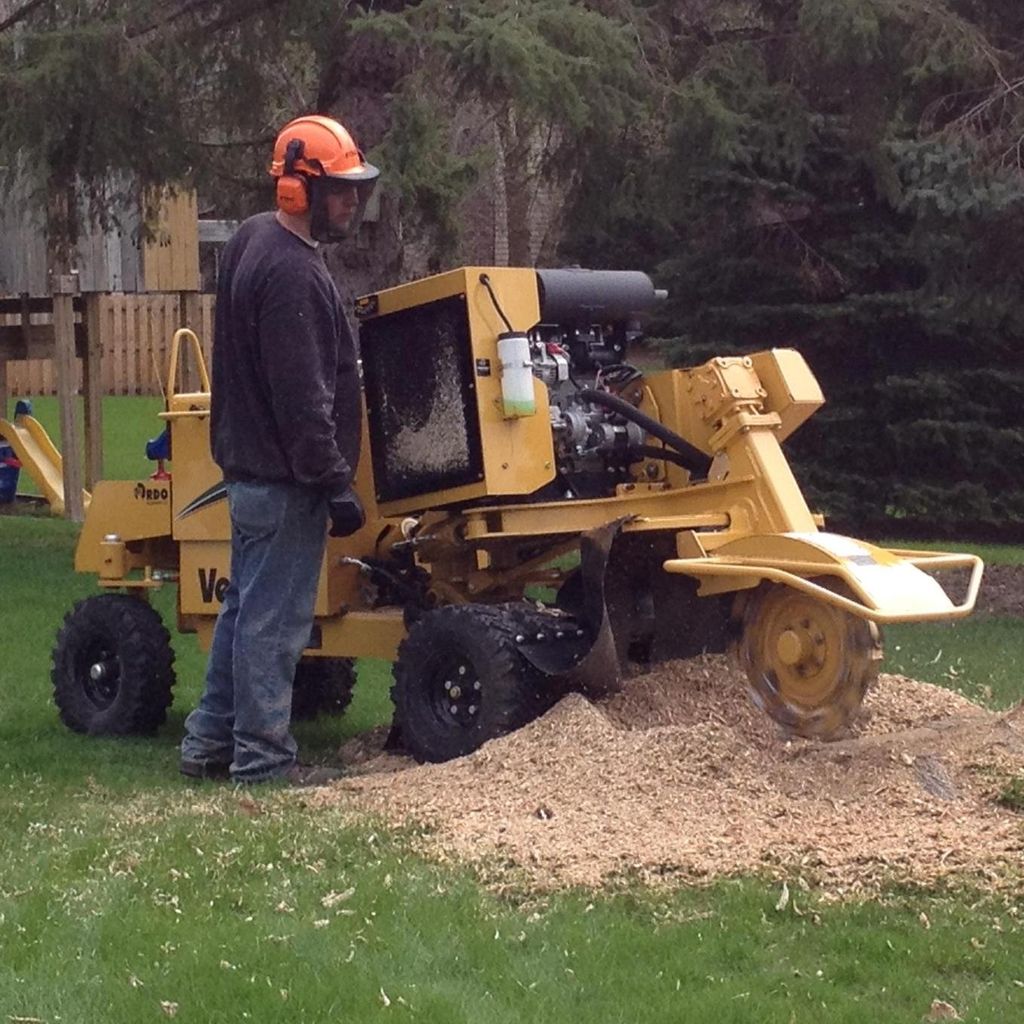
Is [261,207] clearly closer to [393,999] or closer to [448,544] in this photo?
[448,544]

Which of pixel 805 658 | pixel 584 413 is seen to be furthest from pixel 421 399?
pixel 805 658

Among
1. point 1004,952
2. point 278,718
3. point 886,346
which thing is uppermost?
point 886,346

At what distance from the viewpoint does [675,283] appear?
1936 cm

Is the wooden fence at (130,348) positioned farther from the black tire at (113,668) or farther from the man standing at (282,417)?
the man standing at (282,417)

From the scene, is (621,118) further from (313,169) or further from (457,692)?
(457,692)

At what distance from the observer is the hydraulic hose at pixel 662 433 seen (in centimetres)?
755

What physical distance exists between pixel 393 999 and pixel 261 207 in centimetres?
1131

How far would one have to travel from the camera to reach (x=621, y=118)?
496 inches

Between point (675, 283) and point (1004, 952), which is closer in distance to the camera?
point (1004, 952)

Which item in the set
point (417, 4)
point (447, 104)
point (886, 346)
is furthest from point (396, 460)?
point (886, 346)

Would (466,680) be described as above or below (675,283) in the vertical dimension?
below

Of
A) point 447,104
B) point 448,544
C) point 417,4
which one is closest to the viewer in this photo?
point 448,544

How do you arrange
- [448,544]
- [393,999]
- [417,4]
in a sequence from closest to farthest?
[393,999]
[448,544]
[417,4]

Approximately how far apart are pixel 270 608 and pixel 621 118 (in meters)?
6.31
